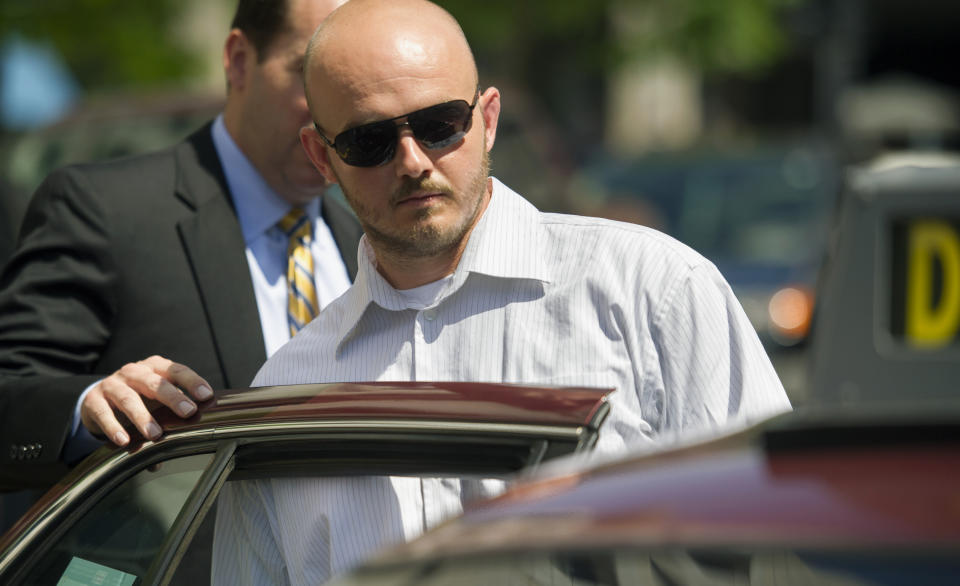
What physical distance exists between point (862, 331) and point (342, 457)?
2.38 meters

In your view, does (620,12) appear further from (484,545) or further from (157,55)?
(484,545)

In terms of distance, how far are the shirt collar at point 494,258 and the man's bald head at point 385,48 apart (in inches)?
10.0

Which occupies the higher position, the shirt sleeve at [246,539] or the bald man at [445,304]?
the bald man at [445,304]

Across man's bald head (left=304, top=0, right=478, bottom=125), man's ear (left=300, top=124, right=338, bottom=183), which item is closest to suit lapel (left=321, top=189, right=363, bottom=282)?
man's ear (left=300, top=124, right=338, bottom=183)

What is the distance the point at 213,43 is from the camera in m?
14.5

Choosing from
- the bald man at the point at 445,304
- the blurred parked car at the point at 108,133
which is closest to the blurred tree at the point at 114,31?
the blurred parked car at the point at 108,133

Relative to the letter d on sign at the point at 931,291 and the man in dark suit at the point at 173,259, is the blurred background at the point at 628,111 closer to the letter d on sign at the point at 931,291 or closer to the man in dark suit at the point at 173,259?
the letter d on sign at the point at 931,291

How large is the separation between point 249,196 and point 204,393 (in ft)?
3.84

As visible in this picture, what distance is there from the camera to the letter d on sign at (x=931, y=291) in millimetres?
3992

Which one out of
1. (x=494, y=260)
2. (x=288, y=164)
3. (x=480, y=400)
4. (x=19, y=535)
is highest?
(x=288, y=164)

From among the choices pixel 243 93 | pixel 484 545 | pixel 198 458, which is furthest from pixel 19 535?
pixel 243 93

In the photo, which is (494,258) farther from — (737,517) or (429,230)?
(737,517)

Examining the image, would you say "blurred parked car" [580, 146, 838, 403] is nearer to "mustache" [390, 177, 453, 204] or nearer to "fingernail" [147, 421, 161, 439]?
"mustache" [390, 177, 453, 204]

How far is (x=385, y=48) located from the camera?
255 centimetres
